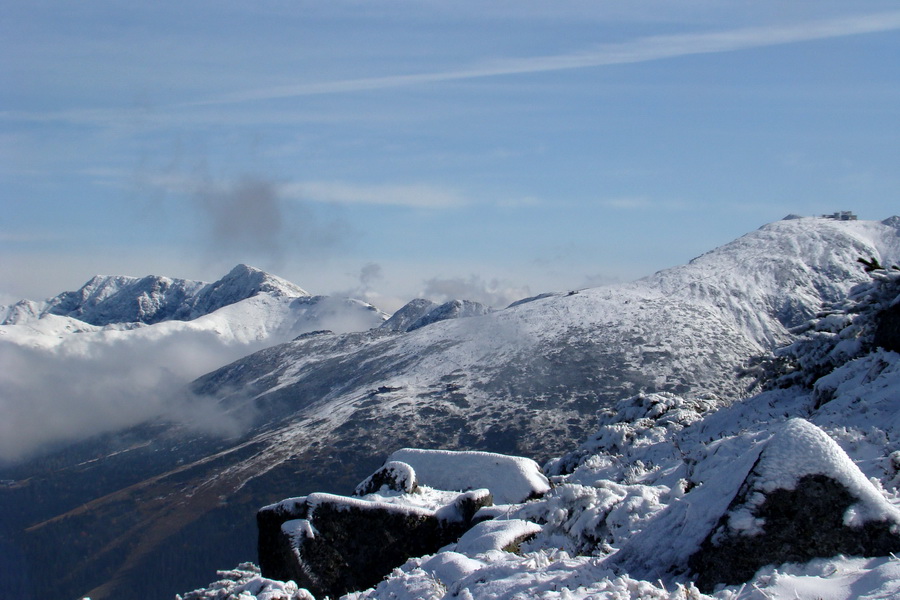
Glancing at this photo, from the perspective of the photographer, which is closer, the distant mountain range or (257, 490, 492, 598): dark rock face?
(257, 490, 492, 598): dark rock face

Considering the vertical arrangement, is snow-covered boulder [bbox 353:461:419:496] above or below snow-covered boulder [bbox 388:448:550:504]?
above

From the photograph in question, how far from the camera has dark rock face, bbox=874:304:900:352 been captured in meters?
23.8

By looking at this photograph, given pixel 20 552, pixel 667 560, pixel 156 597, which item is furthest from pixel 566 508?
pixel 20 552

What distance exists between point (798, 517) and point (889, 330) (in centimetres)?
1760

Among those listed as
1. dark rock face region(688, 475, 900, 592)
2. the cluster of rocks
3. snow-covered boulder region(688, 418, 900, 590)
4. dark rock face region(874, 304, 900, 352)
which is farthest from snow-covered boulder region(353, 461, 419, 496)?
dark rock face region(688, 475, 900, 592)

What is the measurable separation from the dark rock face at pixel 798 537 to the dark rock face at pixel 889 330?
16093mm

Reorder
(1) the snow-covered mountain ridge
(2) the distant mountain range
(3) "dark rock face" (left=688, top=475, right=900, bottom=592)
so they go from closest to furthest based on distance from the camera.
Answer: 1. (1) the snow-covered mountain ridge
2. (3) "dark rock face" (left=688, top=475, right=900, bottom=592)
3. (2) the distant mountain range

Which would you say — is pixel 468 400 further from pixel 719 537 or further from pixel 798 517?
pixel 798 517

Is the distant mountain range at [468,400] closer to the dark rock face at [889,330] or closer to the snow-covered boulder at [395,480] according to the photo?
the snow-covered boulder at [395,480]

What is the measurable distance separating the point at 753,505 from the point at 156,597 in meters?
144

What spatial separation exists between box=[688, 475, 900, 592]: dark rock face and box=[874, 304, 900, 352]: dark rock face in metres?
16.1

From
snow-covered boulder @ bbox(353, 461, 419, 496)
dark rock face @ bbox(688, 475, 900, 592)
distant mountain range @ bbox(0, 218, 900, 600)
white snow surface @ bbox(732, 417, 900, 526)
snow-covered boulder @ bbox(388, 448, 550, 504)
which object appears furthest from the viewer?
distant mountain range @ bbox(0, 218, 900, 600)

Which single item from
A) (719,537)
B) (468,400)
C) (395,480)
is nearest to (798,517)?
(719,537)

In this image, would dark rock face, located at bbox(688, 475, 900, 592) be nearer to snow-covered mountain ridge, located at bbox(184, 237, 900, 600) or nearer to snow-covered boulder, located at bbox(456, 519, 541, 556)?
snow-covered mountain ridge, located at bbox(184, 237, 900, 600)
